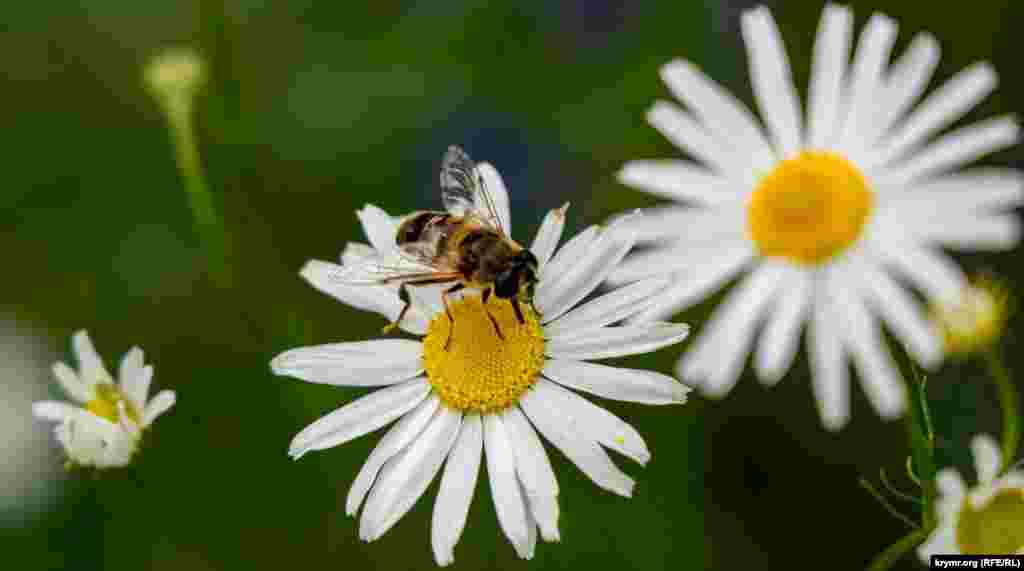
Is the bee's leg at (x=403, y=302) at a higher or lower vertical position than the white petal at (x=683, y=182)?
lower

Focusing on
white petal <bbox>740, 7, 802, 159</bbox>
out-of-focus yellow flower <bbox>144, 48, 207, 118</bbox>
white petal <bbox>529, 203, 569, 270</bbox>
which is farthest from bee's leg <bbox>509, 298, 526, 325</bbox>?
out-of-focus yellow flower <bbox>144, 48, 207, 118</bbox>

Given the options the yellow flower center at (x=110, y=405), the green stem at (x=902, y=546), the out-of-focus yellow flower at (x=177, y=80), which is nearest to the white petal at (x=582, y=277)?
the green stem at (x=902, y=546)

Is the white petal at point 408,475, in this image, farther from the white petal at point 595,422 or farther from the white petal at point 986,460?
the white petal at point 986,460

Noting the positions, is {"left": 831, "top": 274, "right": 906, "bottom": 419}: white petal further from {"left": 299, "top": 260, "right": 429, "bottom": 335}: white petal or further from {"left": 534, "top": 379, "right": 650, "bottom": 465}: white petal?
{"left": 299, "top": 260, "right": 429, "bottom": 335}: white petal

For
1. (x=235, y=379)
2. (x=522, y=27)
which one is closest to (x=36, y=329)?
(x=235, y=379)

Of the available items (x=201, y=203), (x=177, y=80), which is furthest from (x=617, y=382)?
(x=177, y=80)

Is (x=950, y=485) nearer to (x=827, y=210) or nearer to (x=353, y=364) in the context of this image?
(x=827, y=210)
